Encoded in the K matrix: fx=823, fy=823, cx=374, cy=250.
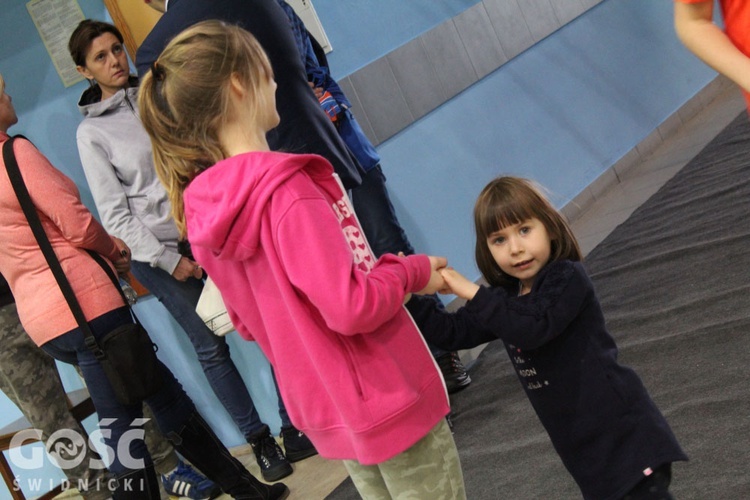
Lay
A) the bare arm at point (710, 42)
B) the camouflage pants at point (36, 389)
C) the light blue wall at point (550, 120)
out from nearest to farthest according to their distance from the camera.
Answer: the bare arm at point (710, 42) < the camouflage pants at point (36, 389) < the light blue wall at point (550, 120)

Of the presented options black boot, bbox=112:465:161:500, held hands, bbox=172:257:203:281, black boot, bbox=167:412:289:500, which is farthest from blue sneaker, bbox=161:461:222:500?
held hands, bbox=172:257:203:281

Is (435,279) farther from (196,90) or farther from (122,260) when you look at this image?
(122,260)

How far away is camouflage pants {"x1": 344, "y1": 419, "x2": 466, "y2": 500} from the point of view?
1463 millimetres

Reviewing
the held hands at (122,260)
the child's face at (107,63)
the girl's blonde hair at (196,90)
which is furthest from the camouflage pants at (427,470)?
the child's face at (107,63)

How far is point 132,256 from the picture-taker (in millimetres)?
3129

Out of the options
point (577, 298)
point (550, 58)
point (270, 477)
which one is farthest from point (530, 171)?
point (577, 298)

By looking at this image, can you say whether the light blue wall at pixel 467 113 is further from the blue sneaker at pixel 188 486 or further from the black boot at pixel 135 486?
the black boot at pixel 135 486

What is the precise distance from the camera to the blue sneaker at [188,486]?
3400 mm

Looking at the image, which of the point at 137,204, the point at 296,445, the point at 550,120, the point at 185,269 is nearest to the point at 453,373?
the point at 296,445

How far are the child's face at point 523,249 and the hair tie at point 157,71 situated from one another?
69 cm

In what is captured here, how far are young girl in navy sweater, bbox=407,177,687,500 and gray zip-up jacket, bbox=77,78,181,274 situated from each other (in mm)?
1736

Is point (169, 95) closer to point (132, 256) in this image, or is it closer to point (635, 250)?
point (132, 256)

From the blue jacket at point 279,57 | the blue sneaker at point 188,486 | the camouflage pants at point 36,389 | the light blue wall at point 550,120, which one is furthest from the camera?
the light blue wall at point 550,120

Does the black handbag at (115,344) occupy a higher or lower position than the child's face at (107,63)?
lower
